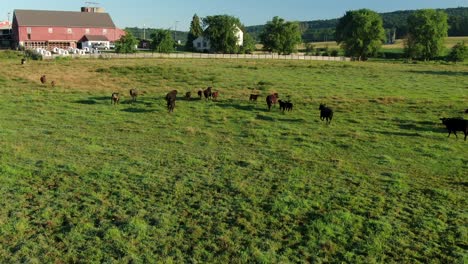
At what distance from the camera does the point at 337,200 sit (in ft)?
35.9

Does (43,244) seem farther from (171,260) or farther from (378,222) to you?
(378,222)

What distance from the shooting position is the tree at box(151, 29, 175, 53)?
258 ft

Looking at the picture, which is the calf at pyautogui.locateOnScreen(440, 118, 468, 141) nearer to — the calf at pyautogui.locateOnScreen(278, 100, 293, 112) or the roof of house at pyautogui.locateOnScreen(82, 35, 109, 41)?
the calf at pyautogui.locateOnScreen(278, 100, 293, 112)

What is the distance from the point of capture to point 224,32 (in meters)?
87.3

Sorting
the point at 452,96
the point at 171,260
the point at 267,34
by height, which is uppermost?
the point at 267,34

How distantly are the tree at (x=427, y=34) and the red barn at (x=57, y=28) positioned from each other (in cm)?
7304

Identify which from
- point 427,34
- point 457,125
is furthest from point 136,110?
point 427,34

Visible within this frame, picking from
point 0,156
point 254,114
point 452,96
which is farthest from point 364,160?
point 452,96

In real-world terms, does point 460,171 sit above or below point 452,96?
below

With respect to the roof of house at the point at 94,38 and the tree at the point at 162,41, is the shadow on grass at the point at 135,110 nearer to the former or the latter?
the tree at the point at 162,41

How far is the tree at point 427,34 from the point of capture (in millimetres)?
82438

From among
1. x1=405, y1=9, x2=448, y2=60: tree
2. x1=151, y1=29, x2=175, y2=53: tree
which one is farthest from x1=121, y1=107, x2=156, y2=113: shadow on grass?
x1=405, y1=9, x2=448, y2=60: tree

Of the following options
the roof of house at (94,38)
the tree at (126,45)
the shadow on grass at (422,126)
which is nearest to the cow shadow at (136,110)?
the shadow on grass at (422,126)

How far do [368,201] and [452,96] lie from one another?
2190 centimetres
